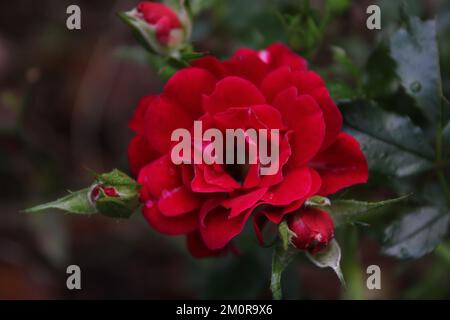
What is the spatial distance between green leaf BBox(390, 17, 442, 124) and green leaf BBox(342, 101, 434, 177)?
34 millimetres

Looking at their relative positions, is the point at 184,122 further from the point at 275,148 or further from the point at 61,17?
the point at 61,17

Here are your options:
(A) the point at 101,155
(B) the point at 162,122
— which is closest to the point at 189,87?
(B) the point at 162,122

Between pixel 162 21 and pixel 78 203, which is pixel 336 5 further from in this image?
pixel 78 203

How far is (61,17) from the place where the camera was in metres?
1.78

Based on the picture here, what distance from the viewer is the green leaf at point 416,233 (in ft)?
2.79

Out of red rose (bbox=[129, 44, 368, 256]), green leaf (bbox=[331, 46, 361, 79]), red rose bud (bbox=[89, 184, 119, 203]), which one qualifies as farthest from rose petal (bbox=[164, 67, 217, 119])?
green leaf (bbox=[331, 46, 361, 79])

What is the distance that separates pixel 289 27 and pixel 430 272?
1.93 ft

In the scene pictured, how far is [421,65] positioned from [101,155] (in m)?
0.99

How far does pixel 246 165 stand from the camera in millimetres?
756

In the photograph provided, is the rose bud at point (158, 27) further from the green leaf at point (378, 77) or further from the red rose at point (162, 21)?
the green leaf at point (378, 77)

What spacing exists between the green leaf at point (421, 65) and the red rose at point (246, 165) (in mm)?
162

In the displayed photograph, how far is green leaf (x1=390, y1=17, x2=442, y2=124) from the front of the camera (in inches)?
33.7
